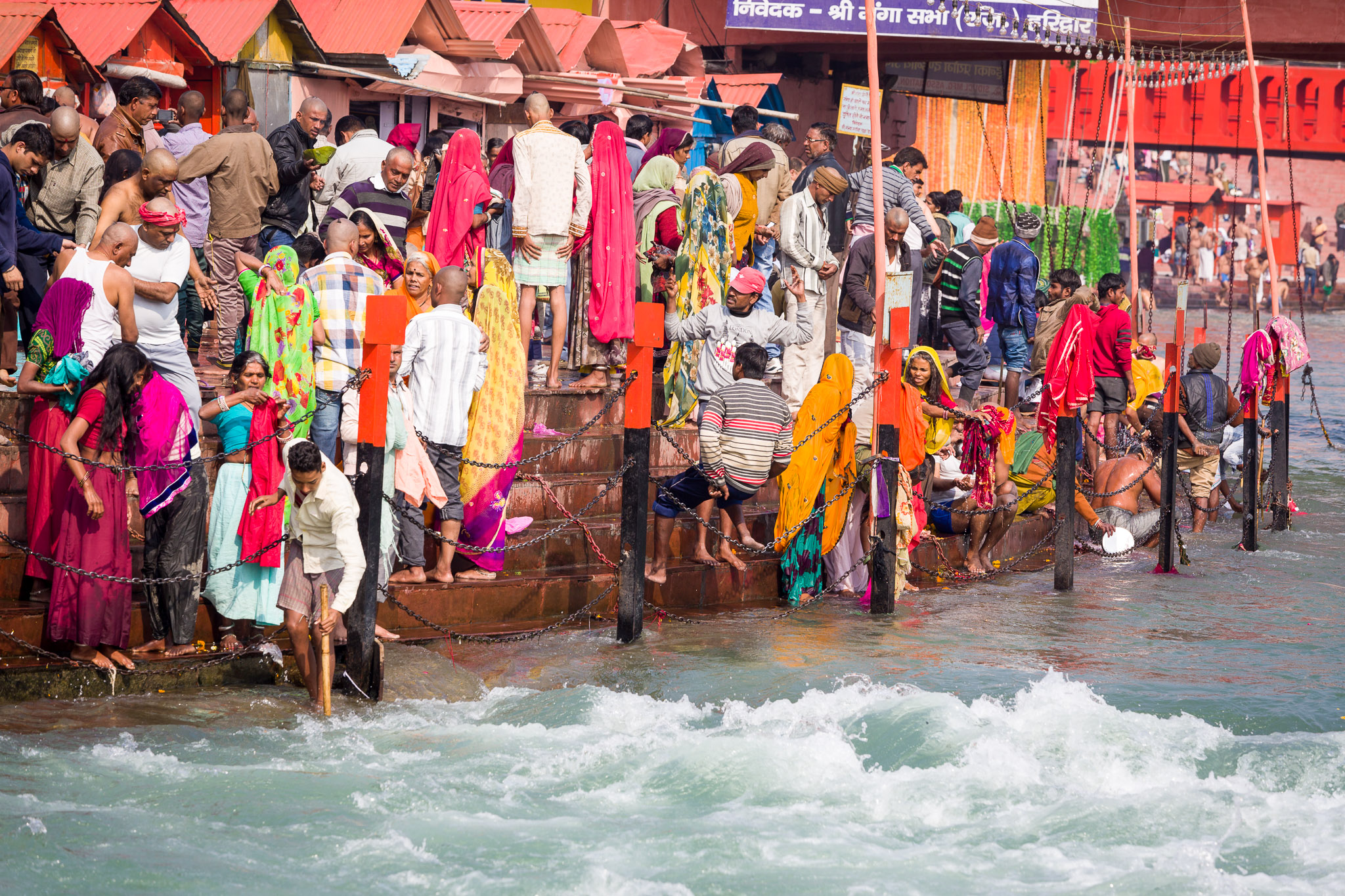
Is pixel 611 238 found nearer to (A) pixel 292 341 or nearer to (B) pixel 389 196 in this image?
(B) pixel 389 196

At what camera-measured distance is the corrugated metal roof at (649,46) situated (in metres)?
19.2

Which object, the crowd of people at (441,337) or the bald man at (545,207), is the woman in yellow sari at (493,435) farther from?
the bald man at (545,207)

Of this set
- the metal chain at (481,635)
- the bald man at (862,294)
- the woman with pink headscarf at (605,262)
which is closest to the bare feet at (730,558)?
the metal chain at (481,635)

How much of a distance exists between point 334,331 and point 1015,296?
7.97 m

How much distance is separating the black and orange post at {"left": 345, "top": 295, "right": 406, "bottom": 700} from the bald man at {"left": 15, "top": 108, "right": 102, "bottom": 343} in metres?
2.99

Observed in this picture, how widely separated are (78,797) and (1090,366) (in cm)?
917

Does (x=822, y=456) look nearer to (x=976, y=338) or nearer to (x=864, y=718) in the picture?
(x=864, y=718)

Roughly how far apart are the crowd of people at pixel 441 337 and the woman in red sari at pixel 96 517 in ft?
0.05

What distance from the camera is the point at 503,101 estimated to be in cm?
1694

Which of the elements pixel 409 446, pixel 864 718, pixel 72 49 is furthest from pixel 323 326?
pixel 72 49

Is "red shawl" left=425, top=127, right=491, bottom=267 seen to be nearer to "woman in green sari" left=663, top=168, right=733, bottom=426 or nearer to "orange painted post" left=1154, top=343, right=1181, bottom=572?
"woman in green sari" left=663, top=168, right=733, bottom=426

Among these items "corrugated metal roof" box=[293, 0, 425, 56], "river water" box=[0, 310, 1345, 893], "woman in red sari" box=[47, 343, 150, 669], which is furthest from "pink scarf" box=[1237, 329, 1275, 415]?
"woman in red sari" box=[47, 343, 150, 669]

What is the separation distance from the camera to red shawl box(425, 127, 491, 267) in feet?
36.1

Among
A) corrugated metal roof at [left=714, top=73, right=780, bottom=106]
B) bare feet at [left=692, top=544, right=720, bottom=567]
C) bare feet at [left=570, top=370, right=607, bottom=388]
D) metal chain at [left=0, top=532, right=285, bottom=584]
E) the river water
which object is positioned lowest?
the river water
